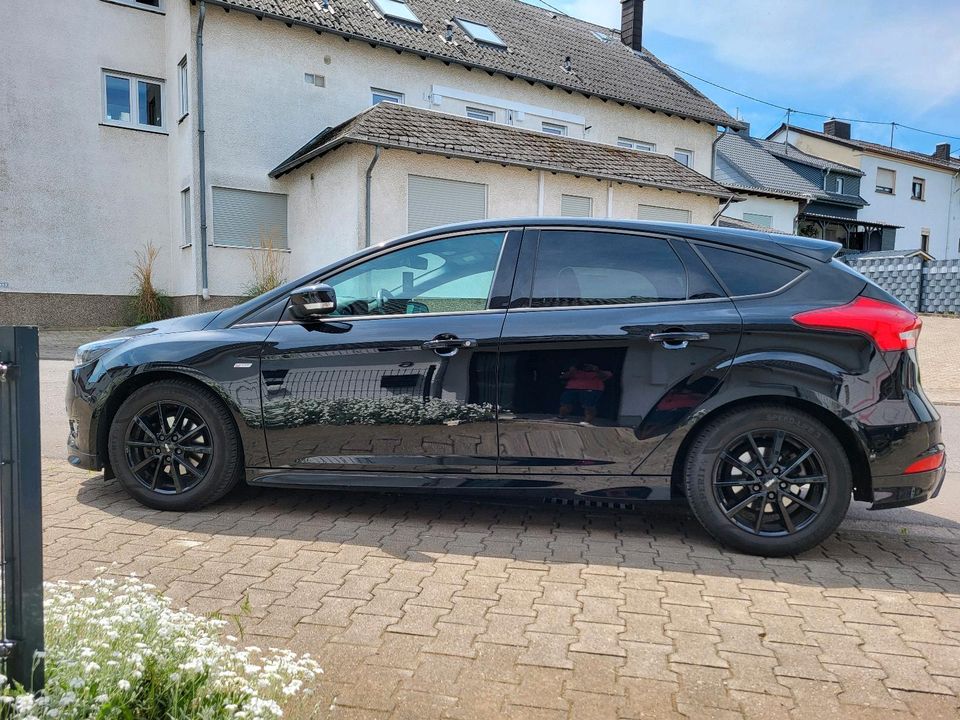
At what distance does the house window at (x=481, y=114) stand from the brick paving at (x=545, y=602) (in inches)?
697

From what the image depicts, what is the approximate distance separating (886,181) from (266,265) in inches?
1298

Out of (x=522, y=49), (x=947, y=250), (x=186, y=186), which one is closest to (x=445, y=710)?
(x=186, y=186)

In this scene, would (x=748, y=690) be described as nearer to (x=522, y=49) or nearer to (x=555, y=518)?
(x=555, y=518)

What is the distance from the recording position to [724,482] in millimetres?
3703

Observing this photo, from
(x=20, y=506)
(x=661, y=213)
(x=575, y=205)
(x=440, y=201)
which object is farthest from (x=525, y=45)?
(x=20, y=506)

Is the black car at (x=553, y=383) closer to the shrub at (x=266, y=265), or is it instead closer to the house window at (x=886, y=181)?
the shrub at (x=266, y=265)

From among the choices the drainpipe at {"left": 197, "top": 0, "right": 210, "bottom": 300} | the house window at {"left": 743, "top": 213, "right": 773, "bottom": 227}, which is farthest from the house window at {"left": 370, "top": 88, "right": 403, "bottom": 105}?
the house window at {"left": 743, "top": 213, "right": 773, "bottom": 227}

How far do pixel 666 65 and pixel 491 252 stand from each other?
27070 millimetres

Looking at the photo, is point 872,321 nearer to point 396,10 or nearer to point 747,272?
point 747,272

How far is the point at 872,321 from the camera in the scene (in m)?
3.64

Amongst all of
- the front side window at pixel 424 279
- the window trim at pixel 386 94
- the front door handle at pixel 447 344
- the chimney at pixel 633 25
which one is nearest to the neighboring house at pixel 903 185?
the chimney at pixel 633 25

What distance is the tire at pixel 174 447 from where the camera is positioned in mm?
4125

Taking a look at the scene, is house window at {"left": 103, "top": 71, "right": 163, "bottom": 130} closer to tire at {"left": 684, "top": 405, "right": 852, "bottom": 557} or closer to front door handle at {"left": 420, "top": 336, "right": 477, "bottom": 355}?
front door handle at {"left": 420, "top": 336, "right": 477, "bottom": 355}

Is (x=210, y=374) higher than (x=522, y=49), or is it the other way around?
(x=522, y=49)
